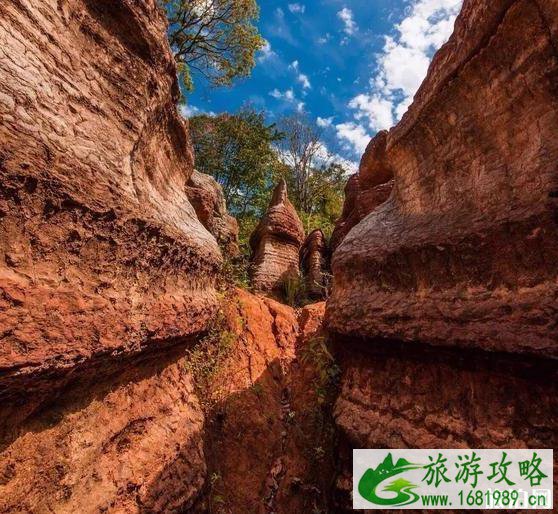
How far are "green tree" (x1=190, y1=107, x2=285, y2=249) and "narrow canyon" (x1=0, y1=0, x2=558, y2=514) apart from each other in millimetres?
13618

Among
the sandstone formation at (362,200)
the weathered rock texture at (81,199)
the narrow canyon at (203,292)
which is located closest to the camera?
the weathered rock texture at (81,199)

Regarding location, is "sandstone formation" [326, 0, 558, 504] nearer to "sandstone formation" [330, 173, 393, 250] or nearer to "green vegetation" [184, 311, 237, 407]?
"green vegetation" [184, 311, 237, 407]

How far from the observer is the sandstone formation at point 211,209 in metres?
7.00

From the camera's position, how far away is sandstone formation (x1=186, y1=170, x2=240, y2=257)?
7.00 meters

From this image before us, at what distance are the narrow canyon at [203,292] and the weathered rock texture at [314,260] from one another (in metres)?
6.25

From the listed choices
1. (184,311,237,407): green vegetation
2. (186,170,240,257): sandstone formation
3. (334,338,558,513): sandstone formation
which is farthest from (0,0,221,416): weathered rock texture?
(186,170,240,257): sandstone formation

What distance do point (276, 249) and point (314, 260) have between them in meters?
1.40

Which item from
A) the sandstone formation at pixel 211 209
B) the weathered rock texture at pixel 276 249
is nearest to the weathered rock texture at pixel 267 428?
the sandstone formation at pixel 211 209

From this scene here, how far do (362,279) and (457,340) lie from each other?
1.35m

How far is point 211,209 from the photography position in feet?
23.6

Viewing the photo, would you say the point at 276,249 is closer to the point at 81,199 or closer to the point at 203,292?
the point at 203,292

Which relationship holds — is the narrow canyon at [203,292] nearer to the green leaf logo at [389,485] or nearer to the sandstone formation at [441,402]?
the sandstone formation at [441,402]

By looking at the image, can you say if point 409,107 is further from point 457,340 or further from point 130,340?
point 130,340

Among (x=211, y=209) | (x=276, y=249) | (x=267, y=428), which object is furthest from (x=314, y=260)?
(x=267, y=428)
